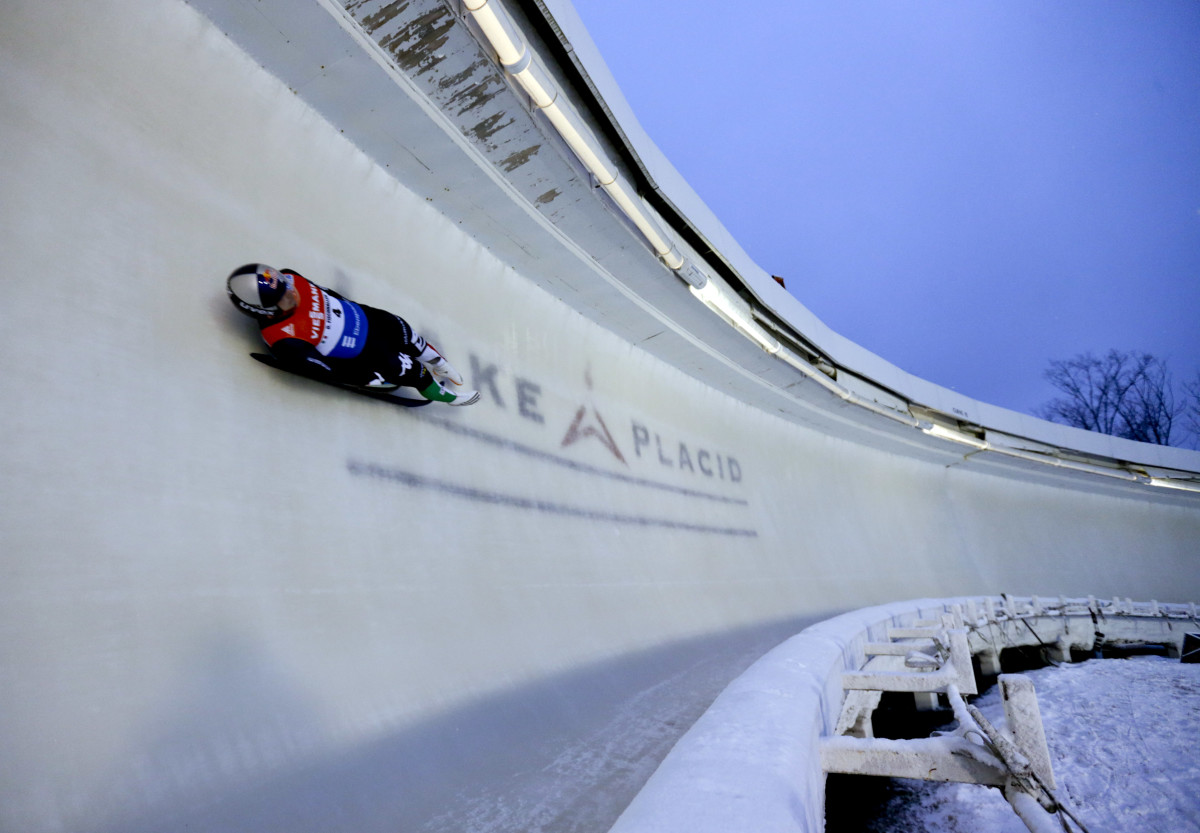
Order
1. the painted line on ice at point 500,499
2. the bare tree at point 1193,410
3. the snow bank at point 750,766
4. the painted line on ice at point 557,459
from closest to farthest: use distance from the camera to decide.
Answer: the snow bank at point 750,766 → the painted line on ice at point 500,499 → the painted line on ice at point 557,459 → the bare tree at point 1193,410

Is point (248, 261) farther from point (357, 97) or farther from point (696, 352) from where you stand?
point (696, 352)

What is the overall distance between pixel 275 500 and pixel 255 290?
0.82m

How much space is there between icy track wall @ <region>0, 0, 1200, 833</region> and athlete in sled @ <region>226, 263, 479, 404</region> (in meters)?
0.14

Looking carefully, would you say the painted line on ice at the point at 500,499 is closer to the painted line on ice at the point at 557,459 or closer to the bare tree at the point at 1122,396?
the painted line on ice at the point at 557,459

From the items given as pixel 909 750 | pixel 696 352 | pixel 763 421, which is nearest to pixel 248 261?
pixel 909 750

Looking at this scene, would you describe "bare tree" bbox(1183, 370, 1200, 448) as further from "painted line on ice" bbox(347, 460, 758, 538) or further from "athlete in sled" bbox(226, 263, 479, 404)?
"athlete in sled" bbox(226, 263, 479, 404)

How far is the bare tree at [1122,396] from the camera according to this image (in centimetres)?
2339

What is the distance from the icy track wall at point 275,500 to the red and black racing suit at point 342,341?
0.15 metres

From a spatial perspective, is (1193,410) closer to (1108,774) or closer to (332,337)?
(1108,774)

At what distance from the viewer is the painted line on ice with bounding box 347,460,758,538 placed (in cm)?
279

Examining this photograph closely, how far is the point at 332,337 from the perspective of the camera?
2.58 meters

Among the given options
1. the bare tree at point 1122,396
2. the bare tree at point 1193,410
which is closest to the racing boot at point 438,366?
the bare tree at point 1122,396

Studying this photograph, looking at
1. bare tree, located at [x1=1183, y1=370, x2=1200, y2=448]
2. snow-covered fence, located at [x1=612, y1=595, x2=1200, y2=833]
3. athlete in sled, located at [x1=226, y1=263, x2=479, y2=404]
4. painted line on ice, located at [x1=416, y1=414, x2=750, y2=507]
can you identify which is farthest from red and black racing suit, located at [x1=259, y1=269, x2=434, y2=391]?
bare tree, located at [x1=1183, y1=370, x2=1200, y2=448]

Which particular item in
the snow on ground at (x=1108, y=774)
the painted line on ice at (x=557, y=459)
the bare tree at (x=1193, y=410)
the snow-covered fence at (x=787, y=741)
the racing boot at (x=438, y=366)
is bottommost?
the snow on ground at (x=1108, y=774)
